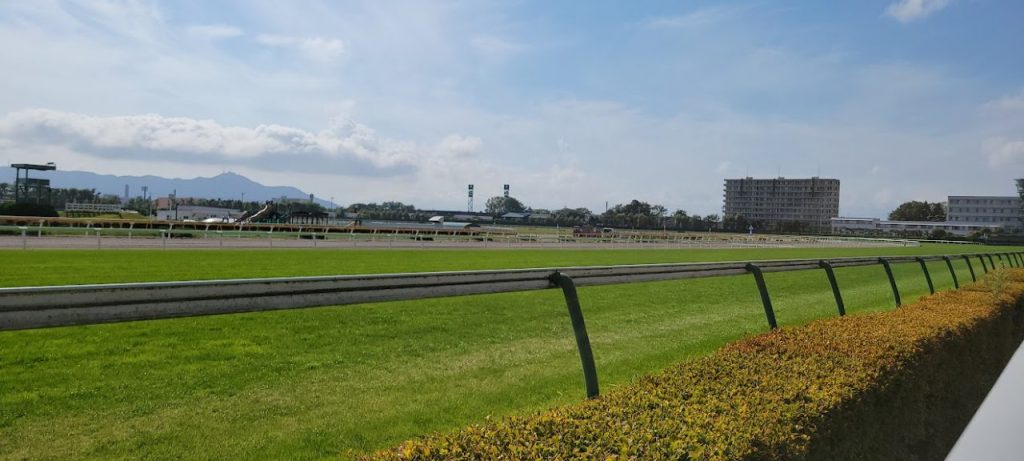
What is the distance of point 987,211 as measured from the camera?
135875 mm

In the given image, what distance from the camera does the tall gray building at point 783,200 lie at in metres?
176

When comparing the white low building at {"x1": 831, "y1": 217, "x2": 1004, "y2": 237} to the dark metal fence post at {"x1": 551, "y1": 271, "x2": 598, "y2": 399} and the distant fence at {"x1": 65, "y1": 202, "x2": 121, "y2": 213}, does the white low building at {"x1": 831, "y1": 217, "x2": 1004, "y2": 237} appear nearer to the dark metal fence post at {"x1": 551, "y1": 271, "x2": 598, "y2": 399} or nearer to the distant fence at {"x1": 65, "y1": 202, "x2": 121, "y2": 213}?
the distant fence at {"x1": 65, "y1": 202, "x2": 121, "y2": 213}

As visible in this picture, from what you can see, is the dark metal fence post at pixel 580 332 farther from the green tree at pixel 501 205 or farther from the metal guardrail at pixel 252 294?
the green tree at pixel 501 205

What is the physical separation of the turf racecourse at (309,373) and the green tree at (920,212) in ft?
568

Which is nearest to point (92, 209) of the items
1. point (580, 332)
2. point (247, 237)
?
point (247, 237)

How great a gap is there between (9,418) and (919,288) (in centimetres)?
1548

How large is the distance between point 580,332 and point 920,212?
18103 centimetres

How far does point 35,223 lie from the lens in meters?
34.2

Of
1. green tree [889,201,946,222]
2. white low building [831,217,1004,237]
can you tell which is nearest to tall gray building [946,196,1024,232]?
white low building [831,217,1004,237]

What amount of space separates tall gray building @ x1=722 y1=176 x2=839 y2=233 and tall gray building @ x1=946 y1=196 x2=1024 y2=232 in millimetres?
28863

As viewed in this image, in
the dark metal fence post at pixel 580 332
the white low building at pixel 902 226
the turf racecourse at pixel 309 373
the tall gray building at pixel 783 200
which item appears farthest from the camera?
the tall gray building at pixel 783 200

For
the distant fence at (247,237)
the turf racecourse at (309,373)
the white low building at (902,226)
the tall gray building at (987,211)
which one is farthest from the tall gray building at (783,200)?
the turf racecourse at (309,373)

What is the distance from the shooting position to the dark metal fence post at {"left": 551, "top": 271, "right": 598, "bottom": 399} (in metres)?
3.36

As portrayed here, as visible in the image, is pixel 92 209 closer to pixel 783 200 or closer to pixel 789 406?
pixel 789 406
